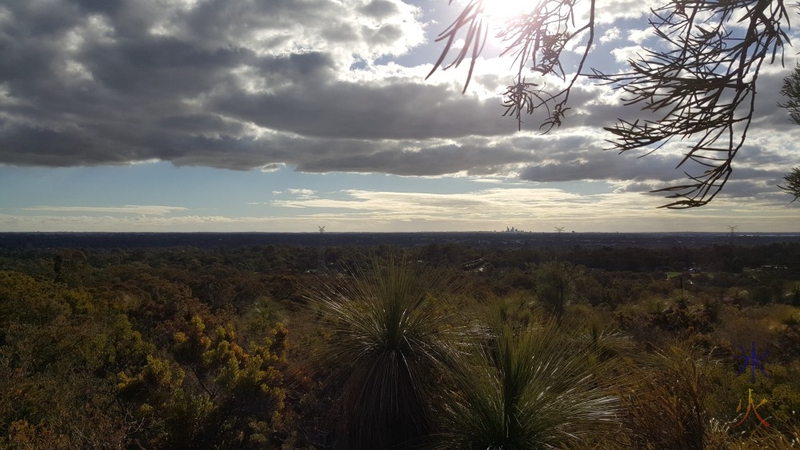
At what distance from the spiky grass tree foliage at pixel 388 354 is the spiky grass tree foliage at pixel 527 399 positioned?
14.5 inches

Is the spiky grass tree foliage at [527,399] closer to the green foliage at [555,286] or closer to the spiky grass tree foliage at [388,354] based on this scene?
the spiky grass tree foliage at [388,354]

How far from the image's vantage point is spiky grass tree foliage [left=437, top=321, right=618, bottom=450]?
12.3 feet

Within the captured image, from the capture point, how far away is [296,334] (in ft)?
24.8

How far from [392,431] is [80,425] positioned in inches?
95.3

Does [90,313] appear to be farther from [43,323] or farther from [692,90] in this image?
[692,90]

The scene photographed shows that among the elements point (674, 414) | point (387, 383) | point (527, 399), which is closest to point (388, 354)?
point (387, 383)

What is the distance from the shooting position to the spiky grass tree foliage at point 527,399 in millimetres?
3734

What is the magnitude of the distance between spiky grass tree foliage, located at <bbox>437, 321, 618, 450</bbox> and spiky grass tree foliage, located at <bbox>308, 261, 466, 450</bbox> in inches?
14.5

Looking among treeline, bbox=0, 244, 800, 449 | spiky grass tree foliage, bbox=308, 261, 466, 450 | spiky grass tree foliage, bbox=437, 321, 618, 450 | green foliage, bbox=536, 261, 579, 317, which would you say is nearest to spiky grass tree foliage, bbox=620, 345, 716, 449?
treeline, bbox=0, 244, 800, 449

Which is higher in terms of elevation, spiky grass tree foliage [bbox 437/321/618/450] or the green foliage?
spiky grass tree foliage [bbox 437/321/618/450]

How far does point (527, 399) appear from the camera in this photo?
154 inches

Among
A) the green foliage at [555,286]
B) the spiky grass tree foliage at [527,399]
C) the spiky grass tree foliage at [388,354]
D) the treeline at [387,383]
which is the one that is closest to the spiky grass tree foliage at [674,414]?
the treeline at [387,383]

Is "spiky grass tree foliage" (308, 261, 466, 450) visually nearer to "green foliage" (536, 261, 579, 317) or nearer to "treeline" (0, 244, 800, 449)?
"treeline" (0, 244, 800, 449)

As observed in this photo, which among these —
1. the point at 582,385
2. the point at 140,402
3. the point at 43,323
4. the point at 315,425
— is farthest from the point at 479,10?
the point at 43,323
